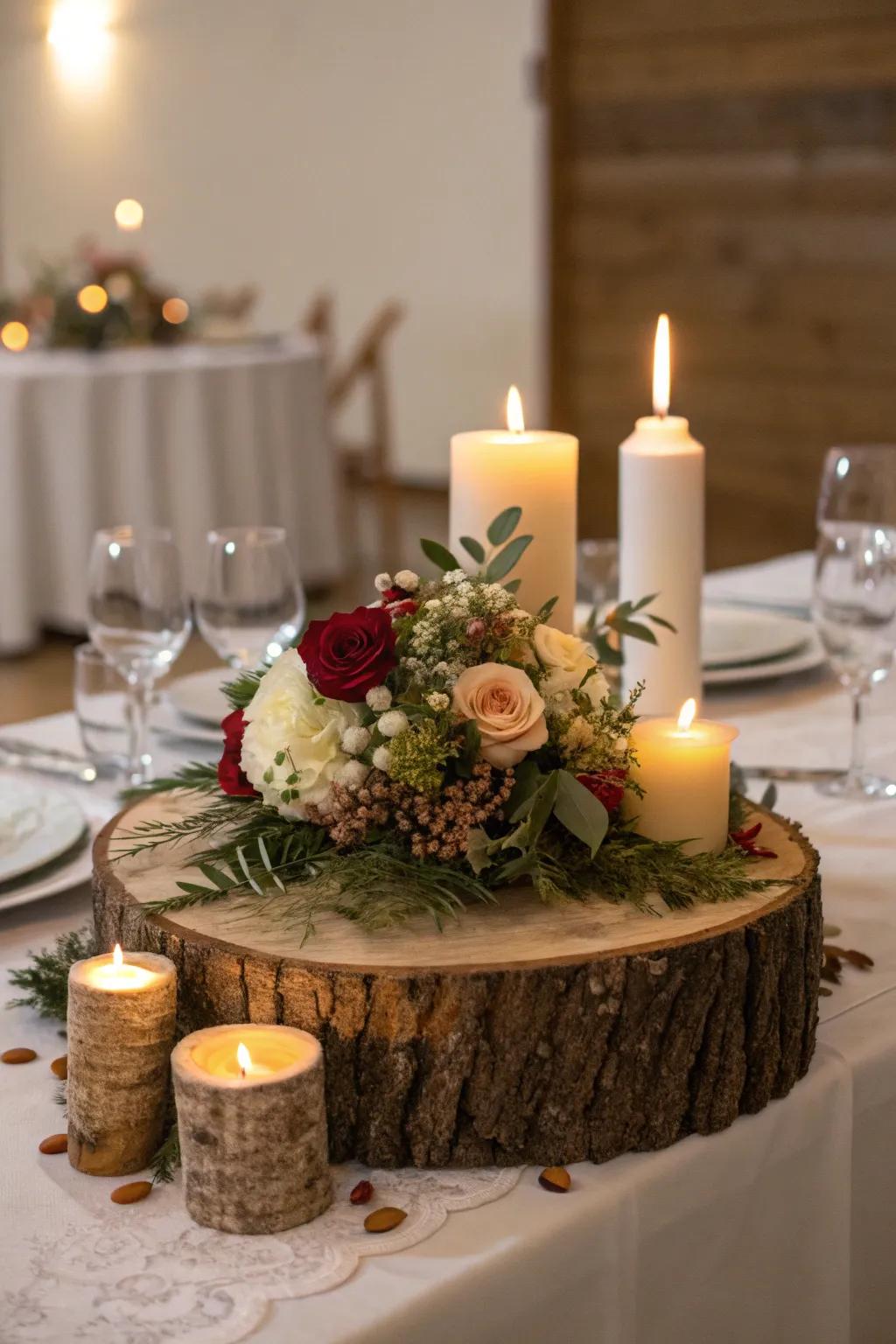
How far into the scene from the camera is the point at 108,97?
826 centimetres

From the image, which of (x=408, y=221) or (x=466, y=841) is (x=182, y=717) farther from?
(x=408, y=221)

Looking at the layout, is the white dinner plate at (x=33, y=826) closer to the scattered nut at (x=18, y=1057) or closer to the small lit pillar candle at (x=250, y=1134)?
the scattered nut at (x=18, y=1057)

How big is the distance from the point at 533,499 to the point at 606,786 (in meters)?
0.26

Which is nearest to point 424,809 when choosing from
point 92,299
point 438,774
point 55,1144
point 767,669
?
point 438,774

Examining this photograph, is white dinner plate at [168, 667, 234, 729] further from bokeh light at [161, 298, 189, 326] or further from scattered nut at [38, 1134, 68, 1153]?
bokeh light at [161, 298, 189, 326]

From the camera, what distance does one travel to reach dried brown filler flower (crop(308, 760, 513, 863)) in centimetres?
81

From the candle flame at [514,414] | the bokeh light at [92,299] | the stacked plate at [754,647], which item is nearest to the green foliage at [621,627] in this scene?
the candle flame at [514,414]

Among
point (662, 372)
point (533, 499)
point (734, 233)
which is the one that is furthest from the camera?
point (734, 233)

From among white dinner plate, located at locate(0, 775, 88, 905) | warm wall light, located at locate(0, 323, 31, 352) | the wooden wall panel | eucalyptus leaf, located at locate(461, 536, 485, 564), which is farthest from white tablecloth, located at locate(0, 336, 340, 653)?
eucalyptus leaf, located at locate(461, 536, 485, 564)

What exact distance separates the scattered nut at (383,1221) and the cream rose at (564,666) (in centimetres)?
28

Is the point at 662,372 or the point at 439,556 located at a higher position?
the point at 662,372

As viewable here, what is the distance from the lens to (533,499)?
1035 millimetres

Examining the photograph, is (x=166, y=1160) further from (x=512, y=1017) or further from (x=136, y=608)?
(x=136, y=608)

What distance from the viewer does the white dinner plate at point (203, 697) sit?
55.6 inches
